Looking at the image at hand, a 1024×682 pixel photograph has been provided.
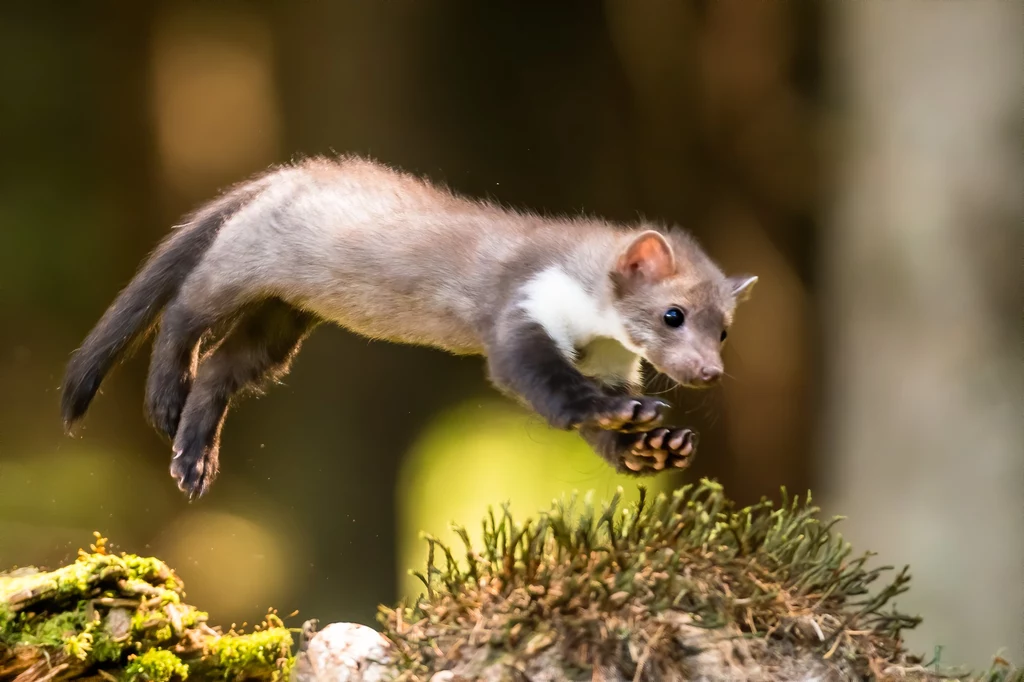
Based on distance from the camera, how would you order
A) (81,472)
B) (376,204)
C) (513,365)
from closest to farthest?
(513,365)
(376,204)
(81,472)

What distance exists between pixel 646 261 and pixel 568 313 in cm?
24

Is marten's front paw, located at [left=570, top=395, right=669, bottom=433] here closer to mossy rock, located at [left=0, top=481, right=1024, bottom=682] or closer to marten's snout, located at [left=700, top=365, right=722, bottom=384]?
marten's snout, located at [left=700, top=365, right=722, bottom=384]

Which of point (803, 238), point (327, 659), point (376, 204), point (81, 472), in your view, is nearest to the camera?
point (327, 659)

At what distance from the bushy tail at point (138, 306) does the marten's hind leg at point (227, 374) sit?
0.23 m

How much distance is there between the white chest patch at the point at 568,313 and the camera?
217cm

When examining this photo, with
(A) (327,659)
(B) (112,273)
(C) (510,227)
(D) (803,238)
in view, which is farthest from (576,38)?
(A) (327,659)

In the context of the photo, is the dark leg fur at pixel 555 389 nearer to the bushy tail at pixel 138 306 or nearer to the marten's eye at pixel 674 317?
the marten's eye at pixel 674 317

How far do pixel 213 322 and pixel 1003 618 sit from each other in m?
3.43

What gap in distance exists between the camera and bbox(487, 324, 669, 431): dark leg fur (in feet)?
6.13

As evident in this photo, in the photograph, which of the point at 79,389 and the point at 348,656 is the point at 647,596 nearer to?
the point at 348,656

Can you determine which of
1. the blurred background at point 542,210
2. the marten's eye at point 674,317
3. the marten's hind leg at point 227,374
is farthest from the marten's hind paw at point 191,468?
the marten's eye at point 674,317

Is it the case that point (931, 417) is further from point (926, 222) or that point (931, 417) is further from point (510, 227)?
point (510, 227)

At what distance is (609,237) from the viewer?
2328 mm

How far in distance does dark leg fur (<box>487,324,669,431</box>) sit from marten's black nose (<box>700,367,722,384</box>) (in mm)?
153
